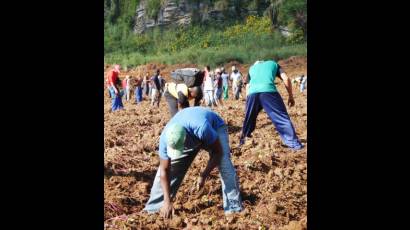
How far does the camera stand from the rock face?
18.8ft

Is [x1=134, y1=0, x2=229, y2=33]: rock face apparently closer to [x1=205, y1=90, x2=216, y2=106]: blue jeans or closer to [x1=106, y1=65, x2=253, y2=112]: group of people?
[x1=106, y1=65, x2=253, y2=112]: group of people

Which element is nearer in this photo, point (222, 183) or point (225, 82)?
point (222, 183)

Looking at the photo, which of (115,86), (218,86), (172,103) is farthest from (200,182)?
(115,86)

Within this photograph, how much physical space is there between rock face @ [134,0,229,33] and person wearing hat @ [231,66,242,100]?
621 millimetres

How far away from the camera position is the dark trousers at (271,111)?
19.4 ft

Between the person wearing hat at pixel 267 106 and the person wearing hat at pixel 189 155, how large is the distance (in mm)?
1081

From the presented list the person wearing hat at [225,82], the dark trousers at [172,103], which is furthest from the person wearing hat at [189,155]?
the person wearing hat at [225,82]

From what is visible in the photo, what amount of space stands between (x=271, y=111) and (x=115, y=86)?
173 cm

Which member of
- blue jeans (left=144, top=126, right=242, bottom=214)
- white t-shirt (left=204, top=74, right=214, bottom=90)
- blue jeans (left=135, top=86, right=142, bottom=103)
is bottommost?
blue jeans (left=144, top=126, right=242, bottom=214)

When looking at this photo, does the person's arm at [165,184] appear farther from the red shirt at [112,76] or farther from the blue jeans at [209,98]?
the red shirt at [112,76]

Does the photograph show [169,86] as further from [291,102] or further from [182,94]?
[291,102]

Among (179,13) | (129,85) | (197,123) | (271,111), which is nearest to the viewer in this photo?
(197,123)

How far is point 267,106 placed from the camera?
5.93m

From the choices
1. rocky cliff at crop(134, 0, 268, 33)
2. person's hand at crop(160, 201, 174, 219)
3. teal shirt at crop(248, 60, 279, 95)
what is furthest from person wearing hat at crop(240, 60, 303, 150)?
person's hand at crop(160, 201, 174, 219)
